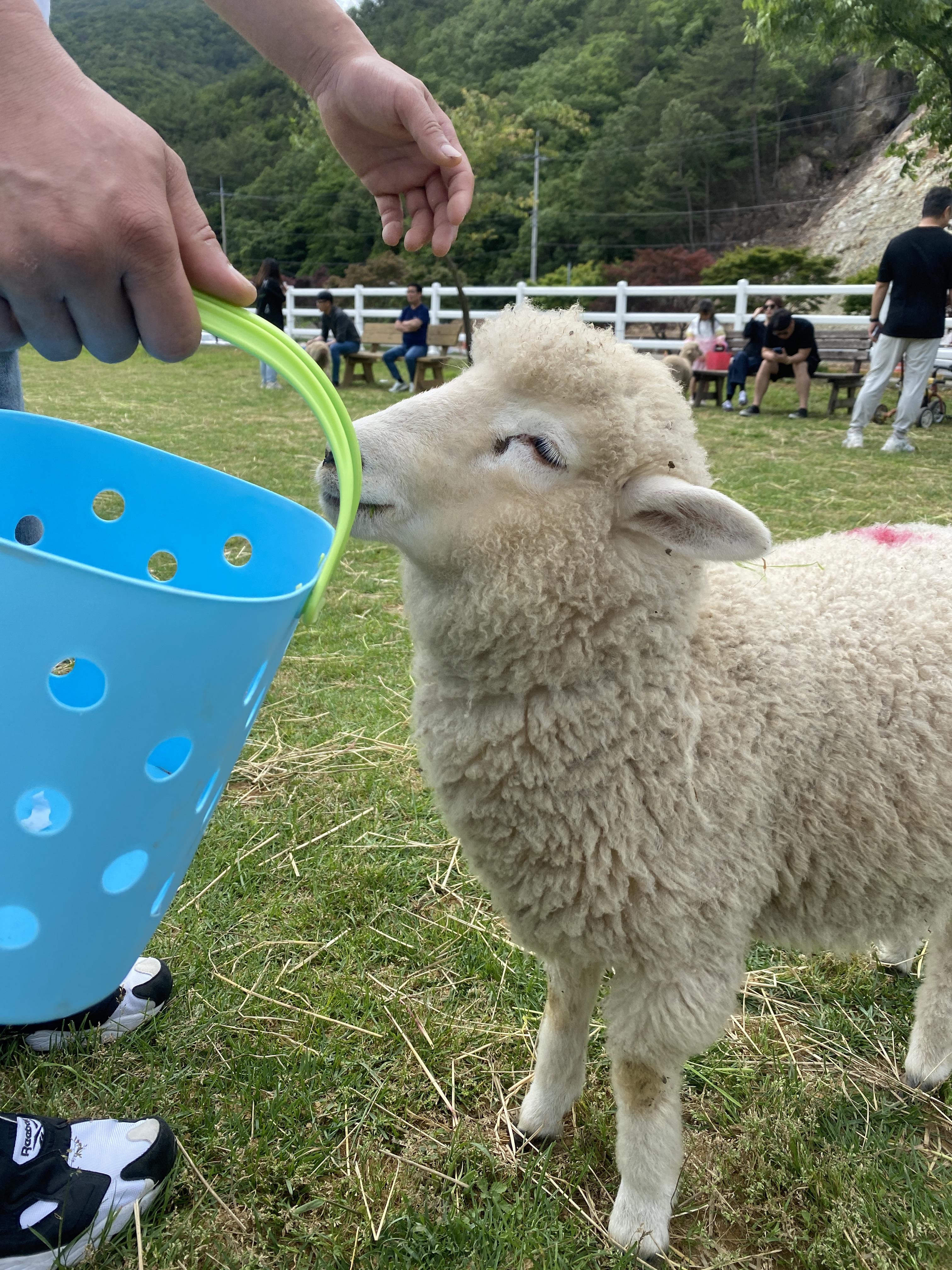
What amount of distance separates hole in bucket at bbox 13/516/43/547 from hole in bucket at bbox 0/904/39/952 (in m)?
0.65

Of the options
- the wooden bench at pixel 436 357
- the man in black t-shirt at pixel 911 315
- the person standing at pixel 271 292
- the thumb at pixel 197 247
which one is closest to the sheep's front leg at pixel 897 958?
the thumb at pixel 197 247

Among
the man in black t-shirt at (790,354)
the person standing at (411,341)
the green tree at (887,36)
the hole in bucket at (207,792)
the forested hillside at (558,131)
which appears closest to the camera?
the hole in bucket at (207,792)

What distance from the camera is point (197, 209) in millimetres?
830

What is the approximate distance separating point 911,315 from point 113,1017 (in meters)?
8.16

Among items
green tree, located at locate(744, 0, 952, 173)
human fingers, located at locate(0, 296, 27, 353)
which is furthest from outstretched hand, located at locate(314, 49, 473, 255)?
green tree, located at locate(744, 0, 952, 173)

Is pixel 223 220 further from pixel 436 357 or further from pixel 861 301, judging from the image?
pixel 436 357

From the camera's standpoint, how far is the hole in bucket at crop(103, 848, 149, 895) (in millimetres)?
871

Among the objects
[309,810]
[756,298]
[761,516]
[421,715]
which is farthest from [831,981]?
[756,298]

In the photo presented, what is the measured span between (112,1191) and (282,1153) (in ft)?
0.91

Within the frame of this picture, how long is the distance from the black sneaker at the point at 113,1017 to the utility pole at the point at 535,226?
4391 centimetres

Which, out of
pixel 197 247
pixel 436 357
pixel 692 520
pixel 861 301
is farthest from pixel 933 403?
pixel 861 301

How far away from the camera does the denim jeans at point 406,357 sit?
12.1 m

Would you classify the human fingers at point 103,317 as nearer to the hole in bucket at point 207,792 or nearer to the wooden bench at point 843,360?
the hole in bucket at point 207,792

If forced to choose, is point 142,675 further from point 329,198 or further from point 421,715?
point 329,198
